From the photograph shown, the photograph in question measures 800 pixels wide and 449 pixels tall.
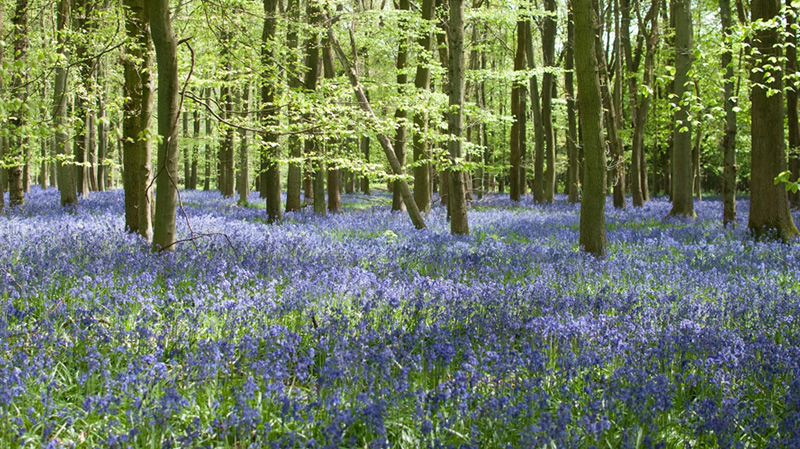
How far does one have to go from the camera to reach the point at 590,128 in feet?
27.8

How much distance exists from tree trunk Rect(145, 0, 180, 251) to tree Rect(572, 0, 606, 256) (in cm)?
558

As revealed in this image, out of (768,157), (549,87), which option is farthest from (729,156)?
(549,87)

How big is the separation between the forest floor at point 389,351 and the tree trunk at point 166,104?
64 centimetres

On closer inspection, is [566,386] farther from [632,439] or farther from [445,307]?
[445,307]

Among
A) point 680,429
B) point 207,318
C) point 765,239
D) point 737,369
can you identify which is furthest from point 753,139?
point 207,318

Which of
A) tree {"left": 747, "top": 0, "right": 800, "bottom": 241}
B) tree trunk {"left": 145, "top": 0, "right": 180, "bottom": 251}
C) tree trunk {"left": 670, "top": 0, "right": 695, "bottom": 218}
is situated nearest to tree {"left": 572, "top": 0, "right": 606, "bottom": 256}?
tree {"left": 747, "top": 0, "right": 800, "bottom": 241}

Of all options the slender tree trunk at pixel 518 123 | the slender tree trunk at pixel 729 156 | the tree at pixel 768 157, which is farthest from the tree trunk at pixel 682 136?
the slender tree trunk at pixel 518 123

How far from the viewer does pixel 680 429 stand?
3154 millimetres

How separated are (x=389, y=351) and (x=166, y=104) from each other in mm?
4571

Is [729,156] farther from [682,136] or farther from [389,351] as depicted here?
[389,351]

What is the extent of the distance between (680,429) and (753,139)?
9.82 metres

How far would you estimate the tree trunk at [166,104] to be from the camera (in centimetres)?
631

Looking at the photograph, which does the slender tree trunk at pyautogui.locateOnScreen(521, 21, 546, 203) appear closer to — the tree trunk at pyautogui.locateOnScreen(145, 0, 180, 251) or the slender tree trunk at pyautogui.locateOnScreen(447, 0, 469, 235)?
the slender tree trunk at pyautogui.locateOnScreen(447, 0, 469, 235)

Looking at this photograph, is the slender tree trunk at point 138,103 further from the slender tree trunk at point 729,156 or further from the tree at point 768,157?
the slender tree trunk at point 729,156
